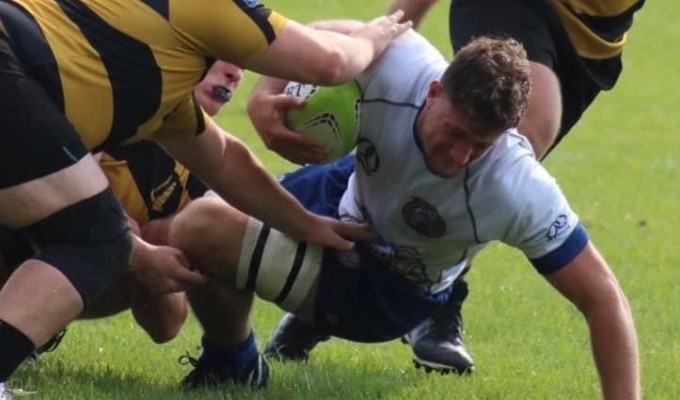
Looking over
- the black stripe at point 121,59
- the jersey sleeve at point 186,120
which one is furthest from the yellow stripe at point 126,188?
the black stripe at point 121,59

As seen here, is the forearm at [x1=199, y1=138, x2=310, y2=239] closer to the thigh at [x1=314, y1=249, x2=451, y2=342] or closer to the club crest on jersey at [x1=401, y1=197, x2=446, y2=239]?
the thigh at [x1=314, y1=249, x2=451, y2=342]

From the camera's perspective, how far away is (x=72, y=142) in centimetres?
450

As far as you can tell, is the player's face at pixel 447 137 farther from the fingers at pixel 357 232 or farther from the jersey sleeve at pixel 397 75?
the fingers at pixel 357 232

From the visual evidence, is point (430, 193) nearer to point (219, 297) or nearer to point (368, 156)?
point (368, 156)

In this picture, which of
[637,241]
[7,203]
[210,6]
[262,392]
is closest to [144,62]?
[210,6]

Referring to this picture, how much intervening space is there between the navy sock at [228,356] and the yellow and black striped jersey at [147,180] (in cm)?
52

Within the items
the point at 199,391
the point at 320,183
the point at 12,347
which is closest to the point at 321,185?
the point at 320,183

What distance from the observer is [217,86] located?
19.5 feet

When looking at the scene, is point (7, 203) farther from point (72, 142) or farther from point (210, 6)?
point (210, 6)

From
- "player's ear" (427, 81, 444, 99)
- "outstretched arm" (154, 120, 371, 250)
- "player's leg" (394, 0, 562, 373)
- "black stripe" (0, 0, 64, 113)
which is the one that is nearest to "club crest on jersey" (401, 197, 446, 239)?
"outstretched arm" (154, 120, 371, 250)

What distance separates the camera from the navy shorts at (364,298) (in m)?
5.47

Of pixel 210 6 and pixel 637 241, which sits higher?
pixel 210 6

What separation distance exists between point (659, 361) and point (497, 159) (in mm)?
1626

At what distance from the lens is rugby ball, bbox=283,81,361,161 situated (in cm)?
508
